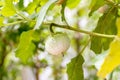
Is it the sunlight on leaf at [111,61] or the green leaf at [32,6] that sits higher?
the green leaf at [32,6]

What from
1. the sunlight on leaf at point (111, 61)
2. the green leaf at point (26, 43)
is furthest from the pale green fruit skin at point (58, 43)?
the sunlight on leaf at point (111, 61)

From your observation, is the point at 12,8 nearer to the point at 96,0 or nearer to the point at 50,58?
the point at 96,0

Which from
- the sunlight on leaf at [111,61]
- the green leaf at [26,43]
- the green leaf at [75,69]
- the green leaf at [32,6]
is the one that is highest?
the green leaf at [32,6]

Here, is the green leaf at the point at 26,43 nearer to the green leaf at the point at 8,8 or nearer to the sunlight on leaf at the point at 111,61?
the green leaf at the point at 8,8

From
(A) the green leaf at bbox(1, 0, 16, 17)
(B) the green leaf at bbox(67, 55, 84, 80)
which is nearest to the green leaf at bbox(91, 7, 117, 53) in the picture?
(B) the green leaf at bbox(67, 55, 84, 80)

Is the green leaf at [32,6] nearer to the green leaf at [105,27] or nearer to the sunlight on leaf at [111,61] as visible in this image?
the green leaf at [105,27]

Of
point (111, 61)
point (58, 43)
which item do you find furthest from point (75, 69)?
point (111, 61)

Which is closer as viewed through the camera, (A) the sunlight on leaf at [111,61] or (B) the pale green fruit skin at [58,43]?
(A) the sunlight on leaf at [111,61]
